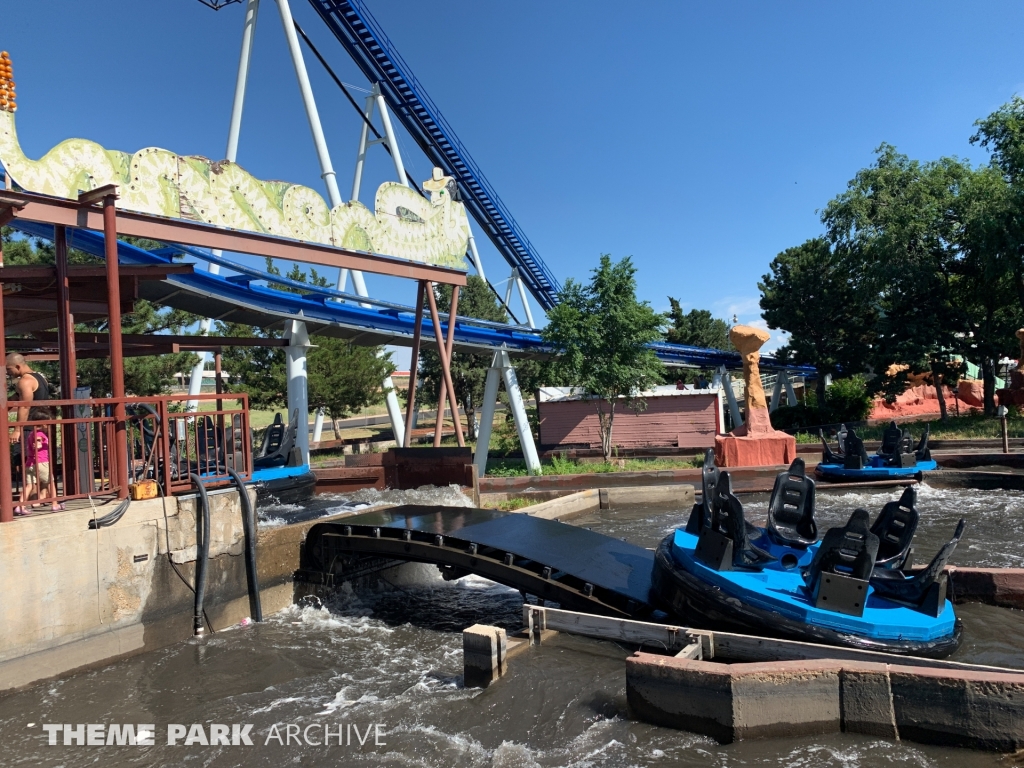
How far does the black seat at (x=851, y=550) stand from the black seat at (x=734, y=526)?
699mm

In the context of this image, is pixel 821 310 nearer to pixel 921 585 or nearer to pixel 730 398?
pixel 730 398

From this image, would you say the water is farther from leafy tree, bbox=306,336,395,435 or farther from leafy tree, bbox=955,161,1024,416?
leafy tree, bbox=306,336,395,435

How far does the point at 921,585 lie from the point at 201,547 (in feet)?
21.4

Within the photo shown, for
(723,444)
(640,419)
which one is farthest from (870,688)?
(640,419)

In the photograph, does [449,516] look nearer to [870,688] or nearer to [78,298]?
[870,688]

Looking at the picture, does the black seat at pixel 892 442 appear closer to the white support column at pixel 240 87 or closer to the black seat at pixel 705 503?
the black seat at pixel 705 503

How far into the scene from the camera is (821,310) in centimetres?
3159

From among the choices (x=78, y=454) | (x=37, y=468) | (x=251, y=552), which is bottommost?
(x=251, y=552)

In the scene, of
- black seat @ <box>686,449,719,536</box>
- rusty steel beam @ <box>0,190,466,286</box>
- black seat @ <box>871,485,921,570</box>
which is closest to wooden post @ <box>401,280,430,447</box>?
rusty steel beam @ <box>0,190,466,286</box>

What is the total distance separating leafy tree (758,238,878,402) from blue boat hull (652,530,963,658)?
1056 inches

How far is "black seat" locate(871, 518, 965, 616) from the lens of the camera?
5.08m

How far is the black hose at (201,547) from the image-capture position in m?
6.93

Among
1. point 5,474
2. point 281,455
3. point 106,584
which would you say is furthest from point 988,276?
point 5,474

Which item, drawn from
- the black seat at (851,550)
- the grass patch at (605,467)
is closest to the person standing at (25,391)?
the black seat at (851,550)
